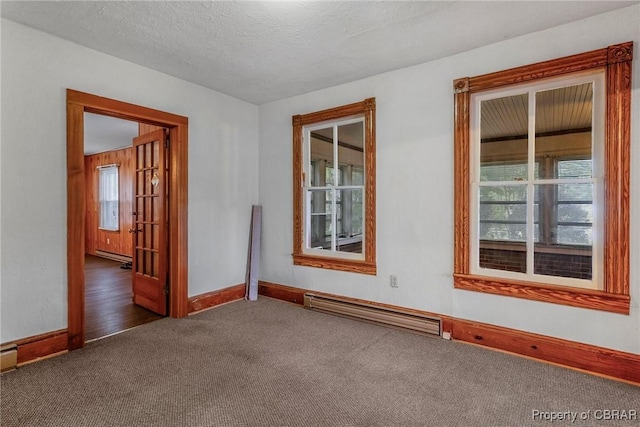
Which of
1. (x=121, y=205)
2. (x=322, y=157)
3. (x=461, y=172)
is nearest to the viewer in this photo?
(x=461, y=172)

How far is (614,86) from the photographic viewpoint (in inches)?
94.1

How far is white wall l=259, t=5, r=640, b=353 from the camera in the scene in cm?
241

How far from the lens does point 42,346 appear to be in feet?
8.67

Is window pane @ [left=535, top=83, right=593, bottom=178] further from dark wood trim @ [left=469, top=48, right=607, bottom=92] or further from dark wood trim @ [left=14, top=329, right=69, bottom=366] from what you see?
dark wood trim @ [left=14, top=329, right=69, bottom=366]

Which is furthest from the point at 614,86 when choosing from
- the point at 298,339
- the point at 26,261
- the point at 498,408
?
the point at 26,261

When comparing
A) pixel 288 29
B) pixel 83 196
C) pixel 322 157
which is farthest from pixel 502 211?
pixel 83 196

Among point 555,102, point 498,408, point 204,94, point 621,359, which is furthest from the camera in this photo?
point 204,94

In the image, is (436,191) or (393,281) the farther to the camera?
(393,281)

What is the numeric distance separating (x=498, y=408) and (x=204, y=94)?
161 inches

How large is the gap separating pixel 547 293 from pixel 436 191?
123 centimetres

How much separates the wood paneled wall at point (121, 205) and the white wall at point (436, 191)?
5.62m

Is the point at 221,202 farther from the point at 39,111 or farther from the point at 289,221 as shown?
the point at 39,111

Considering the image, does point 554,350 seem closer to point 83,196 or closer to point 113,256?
point 83,196

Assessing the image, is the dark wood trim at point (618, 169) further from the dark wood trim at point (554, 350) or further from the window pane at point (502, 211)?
the window pane at point (502, 211)
